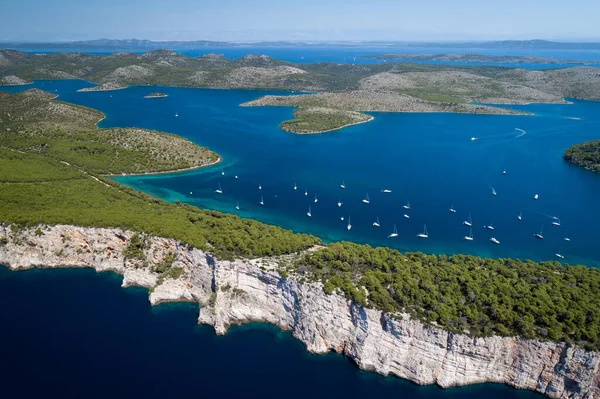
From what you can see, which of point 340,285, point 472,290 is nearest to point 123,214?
point 340,285

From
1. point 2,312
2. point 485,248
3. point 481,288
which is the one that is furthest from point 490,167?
point 2,312

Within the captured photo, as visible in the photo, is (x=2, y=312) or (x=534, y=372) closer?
(x=534, y=372)

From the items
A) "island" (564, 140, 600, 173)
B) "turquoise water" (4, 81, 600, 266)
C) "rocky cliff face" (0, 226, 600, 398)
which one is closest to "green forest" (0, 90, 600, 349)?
"rocky cliff face" (0, 226, 600, 398)

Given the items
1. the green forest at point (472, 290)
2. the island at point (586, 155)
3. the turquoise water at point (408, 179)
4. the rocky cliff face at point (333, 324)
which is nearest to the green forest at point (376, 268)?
the green forest at point (472, 290)

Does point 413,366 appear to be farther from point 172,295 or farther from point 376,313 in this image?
point 172,295

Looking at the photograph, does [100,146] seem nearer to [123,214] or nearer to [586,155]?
[123,214]

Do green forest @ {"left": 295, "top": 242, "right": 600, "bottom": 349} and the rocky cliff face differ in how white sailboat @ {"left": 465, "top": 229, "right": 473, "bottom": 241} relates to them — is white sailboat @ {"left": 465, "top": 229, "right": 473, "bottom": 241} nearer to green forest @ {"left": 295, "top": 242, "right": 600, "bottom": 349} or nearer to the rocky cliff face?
green forest @ {"left": 295, "top": 242, "right": 600, "bottom": 349}
